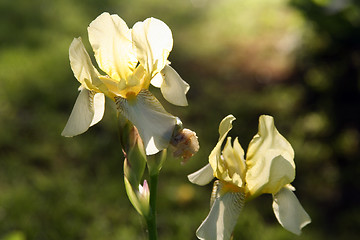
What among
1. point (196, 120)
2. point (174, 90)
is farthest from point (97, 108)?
point (196, 120)

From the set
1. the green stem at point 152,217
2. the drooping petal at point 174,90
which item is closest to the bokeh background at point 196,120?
the green stem at point 152,217

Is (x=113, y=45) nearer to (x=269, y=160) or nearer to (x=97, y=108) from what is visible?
(x=97, y=108)

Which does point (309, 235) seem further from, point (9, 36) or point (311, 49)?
point (9, 36)

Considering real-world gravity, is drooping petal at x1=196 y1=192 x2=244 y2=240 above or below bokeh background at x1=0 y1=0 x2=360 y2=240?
above

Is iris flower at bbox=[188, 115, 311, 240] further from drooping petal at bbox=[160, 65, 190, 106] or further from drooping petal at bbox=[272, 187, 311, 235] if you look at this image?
drooping petal at bbox=[160, 65, 190, 106]

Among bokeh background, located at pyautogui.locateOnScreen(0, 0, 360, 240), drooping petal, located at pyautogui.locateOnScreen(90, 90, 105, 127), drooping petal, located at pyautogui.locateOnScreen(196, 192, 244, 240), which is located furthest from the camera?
bokeh background, located at pyautogui.locateOnScreen(0, 0, 360, 240)

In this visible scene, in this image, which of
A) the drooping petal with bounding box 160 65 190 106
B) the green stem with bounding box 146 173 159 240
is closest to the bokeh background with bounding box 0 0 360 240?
the green stem with bounding box 146 173 159 240

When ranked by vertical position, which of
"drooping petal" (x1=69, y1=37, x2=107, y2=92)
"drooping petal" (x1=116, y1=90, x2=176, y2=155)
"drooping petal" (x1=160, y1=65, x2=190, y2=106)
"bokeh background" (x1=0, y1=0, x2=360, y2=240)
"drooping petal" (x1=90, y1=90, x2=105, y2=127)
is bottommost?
"bokeh background" (x1=0, y1=0, x2=360, y2=240)
